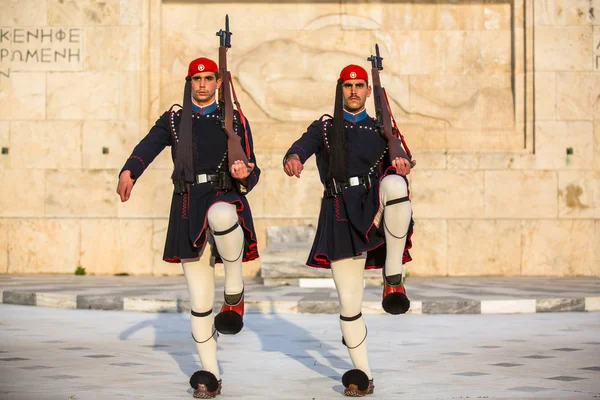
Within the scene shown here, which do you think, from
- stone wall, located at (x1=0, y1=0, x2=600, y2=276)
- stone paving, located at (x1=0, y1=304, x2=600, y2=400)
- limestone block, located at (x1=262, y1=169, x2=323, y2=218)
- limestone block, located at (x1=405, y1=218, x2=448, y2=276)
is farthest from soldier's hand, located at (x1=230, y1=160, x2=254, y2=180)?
limestone block, located at (x1=405, y1=218, x2=448, y2=276)

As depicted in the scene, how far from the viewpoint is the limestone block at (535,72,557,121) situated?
1634 centimetres

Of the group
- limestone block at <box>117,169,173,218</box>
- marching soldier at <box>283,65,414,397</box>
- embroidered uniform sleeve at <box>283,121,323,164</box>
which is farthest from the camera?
limestone block at <box>117,169,173,218</box>

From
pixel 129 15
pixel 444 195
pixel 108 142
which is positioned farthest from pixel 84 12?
pixel 444 195

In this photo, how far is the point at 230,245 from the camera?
21.4ft

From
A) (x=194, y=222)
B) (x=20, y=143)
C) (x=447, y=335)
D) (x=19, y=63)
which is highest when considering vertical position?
(x=19, y=63)

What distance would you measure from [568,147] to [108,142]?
7.03m

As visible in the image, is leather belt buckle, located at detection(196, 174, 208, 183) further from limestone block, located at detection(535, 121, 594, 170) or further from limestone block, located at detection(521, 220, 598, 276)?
limestone block, located at detection(535, 121, 594, 170)

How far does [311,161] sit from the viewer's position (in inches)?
637

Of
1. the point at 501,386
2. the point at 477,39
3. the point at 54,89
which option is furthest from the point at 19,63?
the point at 501,386

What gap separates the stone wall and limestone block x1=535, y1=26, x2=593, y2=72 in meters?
0.02

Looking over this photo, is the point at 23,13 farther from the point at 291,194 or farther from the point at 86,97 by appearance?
the point at 291,194

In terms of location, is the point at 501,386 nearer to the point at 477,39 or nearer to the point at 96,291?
the point at 96,291

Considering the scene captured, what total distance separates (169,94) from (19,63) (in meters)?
2.37

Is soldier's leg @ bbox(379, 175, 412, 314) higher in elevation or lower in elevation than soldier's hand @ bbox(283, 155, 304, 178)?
lower
